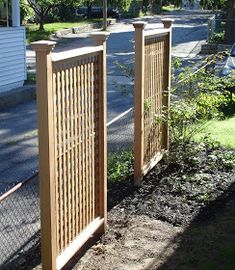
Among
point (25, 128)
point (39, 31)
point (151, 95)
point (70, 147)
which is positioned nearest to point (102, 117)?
point (70, 147)

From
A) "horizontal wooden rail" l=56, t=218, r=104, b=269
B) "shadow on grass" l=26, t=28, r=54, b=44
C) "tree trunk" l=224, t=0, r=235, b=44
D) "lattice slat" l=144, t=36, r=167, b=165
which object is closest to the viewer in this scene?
"horizontal wooden rail" l=56, t=218, r=104, b=269

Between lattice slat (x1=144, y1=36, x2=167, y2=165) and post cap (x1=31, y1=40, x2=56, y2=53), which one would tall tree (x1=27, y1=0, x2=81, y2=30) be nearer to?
lattice slat (x1=144, y1=36, x2=167, y2=165)

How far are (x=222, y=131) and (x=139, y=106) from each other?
3447 mm

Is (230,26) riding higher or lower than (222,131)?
higher

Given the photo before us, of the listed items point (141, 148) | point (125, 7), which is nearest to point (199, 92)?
point (141, 148)

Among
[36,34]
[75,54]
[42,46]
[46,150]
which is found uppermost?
[42,46]

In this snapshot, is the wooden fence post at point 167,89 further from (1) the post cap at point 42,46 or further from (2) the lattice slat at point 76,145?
(1) the post cap at point 42,46

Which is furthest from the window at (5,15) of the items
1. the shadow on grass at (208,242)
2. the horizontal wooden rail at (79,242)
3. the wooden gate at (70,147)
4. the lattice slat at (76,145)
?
the horizontal wooden rail at (79,242)

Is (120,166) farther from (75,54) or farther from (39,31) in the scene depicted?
(39,31)

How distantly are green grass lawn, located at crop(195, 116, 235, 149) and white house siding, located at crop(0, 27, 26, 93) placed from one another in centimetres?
587

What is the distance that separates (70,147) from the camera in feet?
15.3

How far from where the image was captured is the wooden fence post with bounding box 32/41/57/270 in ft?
13.0

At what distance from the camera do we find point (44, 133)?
4.13 metres

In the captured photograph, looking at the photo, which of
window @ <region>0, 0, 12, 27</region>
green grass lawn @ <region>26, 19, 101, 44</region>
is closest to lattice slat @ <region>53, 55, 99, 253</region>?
window @ <region>0, 0, 12, 27</region>
